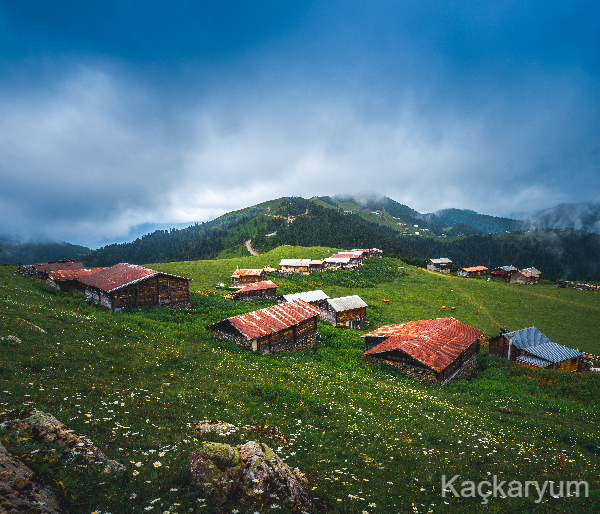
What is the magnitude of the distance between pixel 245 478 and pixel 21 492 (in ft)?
12.4

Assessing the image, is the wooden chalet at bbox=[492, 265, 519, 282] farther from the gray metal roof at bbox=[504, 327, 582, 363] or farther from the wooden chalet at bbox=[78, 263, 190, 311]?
the wooden chalet at bbox=[78, 263, 190, 311]

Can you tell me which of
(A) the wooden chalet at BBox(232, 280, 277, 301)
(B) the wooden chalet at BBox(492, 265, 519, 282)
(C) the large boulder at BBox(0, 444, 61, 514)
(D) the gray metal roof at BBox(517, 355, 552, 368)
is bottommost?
(D) the gray metal roof at BBox(517, 355, 552, 368)

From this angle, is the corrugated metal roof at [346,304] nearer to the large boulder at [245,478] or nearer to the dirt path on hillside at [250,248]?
the large boulder at [245,478]

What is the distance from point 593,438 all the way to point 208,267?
3557 inches

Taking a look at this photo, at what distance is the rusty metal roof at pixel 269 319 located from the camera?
23609 mm

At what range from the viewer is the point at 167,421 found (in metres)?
9.00

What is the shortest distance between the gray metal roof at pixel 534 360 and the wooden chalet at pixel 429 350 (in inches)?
303

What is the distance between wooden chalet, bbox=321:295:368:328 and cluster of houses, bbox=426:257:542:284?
8503 centimetres

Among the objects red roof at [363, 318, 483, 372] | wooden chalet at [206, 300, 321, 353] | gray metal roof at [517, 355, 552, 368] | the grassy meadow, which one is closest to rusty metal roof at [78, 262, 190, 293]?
the grassy meadow

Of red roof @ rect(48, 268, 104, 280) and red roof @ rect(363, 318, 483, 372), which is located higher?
red roof @ rect(48, 268, 104, 280)

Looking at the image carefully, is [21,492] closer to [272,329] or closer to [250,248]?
[272,329]

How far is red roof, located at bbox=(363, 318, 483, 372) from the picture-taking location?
22547 millimetres

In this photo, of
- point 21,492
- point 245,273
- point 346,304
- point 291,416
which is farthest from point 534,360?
point 245,273

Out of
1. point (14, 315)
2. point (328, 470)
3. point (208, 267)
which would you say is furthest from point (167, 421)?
point (208, 267)
